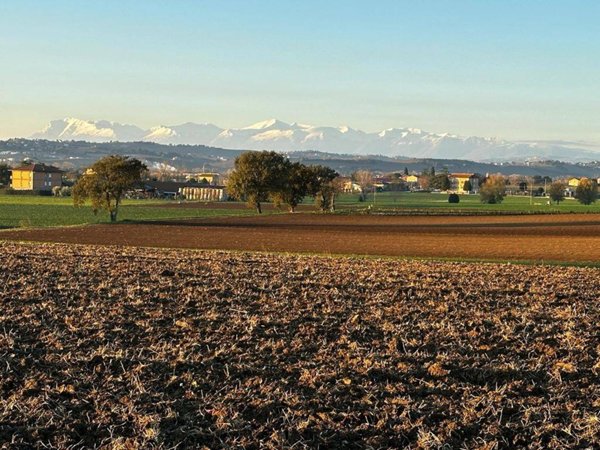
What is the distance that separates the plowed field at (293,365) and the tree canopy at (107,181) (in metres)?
55.2

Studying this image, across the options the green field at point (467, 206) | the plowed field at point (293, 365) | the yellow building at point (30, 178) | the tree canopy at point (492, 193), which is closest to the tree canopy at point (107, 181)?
the green field at point (467, 206)

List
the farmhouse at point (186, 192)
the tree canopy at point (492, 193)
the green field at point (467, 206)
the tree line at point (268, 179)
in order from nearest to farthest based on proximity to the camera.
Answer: the tree line at point (268, 179) < the green field at point (467, 206) < the tree canopy at point (492, 193) < the farmhouse at point (186, 192)

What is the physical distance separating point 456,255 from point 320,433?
33.3 meters

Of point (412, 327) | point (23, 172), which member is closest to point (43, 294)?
point (412, 327)

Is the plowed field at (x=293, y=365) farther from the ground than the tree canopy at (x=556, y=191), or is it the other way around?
the tree canopy at (x=556, y=191)

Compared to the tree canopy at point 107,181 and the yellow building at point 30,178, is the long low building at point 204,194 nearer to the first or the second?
the yellow building at point 30,178

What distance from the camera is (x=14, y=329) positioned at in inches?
605

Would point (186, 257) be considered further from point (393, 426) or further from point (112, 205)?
point (112, 205)

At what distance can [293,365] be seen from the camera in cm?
1309

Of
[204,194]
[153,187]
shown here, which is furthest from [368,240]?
[153,187]

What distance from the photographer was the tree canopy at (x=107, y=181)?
76.4 m

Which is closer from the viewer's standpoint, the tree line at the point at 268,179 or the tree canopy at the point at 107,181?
the tree canopy at the point at 107,181

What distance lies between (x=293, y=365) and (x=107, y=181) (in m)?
66.3

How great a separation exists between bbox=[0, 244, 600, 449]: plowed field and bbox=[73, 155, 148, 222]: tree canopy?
55167mm
